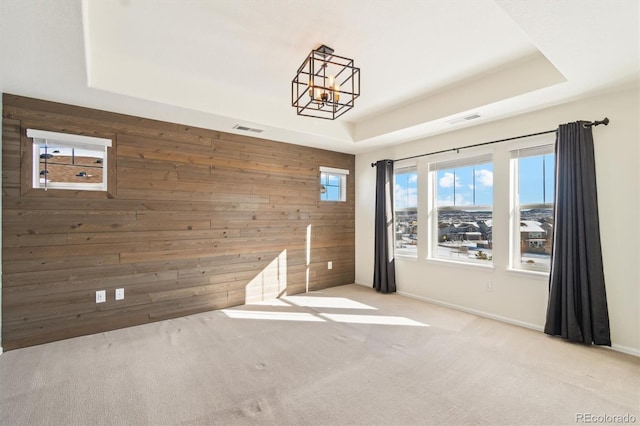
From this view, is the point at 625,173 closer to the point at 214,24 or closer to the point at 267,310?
the point at 214,24

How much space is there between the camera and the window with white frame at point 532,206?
338cm

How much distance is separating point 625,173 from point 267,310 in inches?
166

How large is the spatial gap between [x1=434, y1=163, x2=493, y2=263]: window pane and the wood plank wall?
201cm

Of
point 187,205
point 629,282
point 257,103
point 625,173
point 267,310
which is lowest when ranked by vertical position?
point 267,310

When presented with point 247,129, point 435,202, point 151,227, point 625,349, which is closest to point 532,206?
point 435,202

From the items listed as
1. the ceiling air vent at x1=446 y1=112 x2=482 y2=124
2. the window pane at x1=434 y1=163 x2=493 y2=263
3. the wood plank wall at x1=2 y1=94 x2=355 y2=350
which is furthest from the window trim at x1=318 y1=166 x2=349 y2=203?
the ceiling air vent at x1=446 y1=112 x2=482 y2=124

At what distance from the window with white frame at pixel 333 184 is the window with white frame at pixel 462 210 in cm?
164

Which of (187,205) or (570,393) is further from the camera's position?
(187,205)

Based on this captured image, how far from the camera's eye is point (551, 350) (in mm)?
2834

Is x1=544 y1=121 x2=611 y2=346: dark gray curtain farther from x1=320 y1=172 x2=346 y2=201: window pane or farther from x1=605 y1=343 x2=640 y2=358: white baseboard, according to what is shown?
x1=320 y1=172 x2=346 y2=201: window pane

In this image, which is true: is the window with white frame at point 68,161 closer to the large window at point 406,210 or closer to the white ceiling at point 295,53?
the white ceiling at point 295,53

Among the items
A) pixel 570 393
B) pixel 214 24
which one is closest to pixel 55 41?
pixel 214 24

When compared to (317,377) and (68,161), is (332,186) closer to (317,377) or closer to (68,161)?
(317,377)

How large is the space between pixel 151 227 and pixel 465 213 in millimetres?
4153
